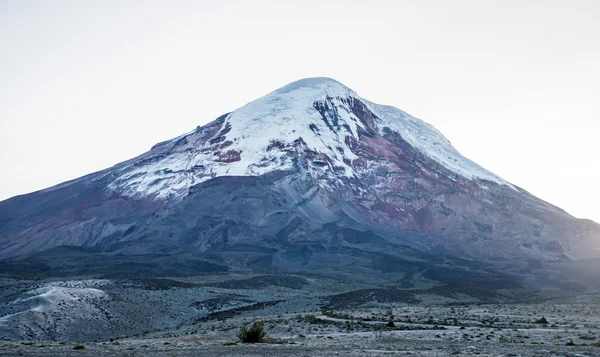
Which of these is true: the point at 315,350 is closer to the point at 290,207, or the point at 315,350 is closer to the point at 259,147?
the point at 290,207

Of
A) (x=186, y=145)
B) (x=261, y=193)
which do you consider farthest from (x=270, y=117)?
(x=261, y=193)

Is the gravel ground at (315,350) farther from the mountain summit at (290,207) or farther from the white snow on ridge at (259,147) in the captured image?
the white snow on ridge at (259,147)

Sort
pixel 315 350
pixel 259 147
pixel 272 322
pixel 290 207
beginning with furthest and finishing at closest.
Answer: pixel 259 147 < pixel 290 207 < pixel 272 322 < pixel 315 350

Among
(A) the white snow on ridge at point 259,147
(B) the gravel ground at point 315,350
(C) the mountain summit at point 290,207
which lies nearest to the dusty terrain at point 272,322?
(B) the gravel ground at point 315,350

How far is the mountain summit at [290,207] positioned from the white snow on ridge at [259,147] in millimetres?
475

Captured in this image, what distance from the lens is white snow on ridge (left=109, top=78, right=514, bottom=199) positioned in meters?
161

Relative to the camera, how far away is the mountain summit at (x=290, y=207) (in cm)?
13125

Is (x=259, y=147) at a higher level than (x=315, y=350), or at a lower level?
higher

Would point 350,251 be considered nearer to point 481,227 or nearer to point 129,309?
point 481,227

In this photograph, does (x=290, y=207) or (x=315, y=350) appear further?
(x=290, y=207)

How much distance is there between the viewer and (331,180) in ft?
534

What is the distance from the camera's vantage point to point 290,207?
150 m

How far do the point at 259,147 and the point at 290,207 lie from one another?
26.3 metres

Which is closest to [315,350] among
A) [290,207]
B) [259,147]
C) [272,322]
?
[272,322]
